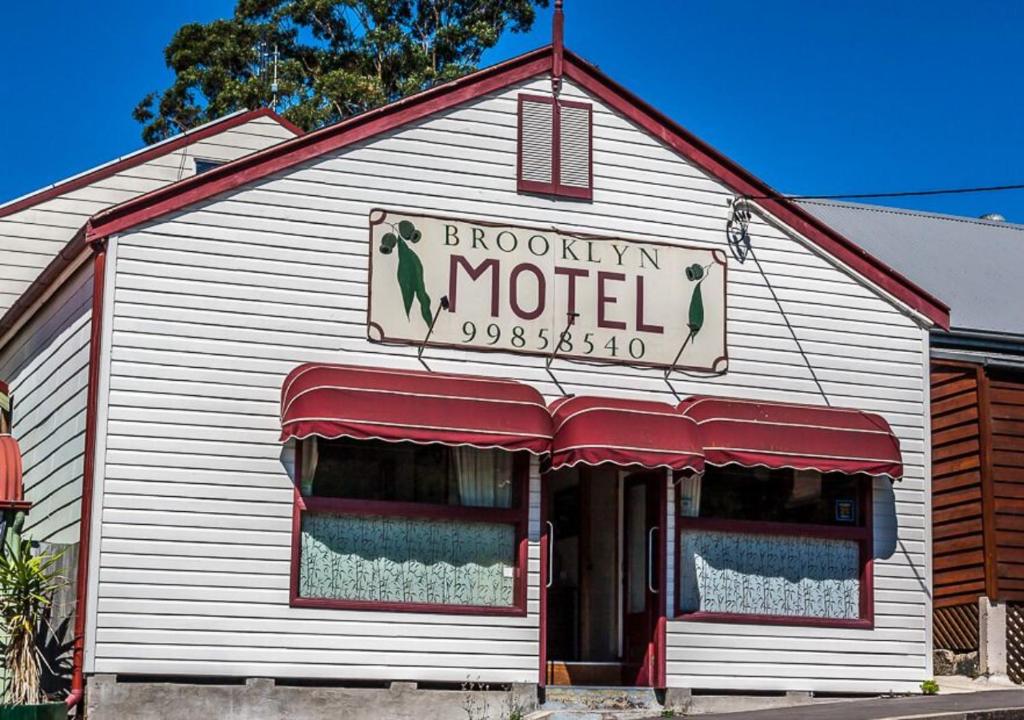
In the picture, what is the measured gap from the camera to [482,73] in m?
19.4

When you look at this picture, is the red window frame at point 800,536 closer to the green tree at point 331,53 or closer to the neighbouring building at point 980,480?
the neighbouring building at point 980,480

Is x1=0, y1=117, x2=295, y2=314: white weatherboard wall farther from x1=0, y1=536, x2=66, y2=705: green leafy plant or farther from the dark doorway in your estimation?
x1=0, y1=536, x2=66, y2=705: green leafy plant

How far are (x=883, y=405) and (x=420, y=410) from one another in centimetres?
621

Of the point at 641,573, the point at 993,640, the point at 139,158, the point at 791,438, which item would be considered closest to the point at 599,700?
the point at 641,573

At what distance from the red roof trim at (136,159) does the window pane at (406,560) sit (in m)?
10.1

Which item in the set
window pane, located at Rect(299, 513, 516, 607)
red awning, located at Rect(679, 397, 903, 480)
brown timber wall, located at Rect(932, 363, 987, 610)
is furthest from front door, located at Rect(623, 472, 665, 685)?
brown timber wall, located at Rect(932, 363, 987, 610)

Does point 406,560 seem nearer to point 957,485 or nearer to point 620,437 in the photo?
point 620,437

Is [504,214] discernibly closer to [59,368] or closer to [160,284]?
[160,284]

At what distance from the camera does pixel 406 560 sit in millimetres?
18188

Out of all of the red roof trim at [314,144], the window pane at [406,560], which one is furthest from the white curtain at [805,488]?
the red roof trim at [314,144]

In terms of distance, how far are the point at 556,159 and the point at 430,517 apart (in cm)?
439

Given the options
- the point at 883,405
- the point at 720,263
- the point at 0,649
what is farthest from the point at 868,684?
the point at 0,649

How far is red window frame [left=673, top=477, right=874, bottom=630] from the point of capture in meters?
19.3

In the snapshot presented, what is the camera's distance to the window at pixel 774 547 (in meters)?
19.5
